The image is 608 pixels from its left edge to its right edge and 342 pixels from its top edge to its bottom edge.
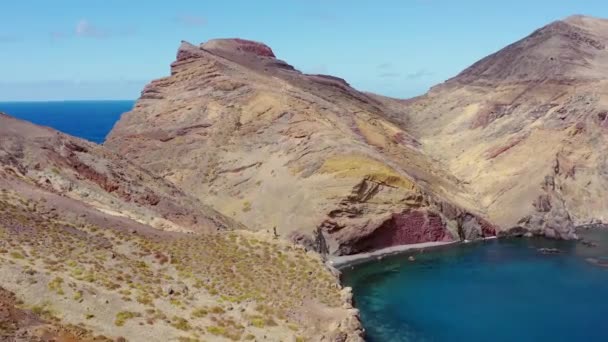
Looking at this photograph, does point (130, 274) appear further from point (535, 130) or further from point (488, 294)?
point (535, 130)

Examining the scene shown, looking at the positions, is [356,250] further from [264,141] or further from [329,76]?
[329,76]

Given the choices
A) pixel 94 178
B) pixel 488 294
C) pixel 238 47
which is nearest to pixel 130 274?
pixel 94 178

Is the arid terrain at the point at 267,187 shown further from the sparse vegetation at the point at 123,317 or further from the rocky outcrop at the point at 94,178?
the rocky outcrop at the point at 94,178

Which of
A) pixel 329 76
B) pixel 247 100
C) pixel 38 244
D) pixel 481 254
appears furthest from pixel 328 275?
pixel 329 76

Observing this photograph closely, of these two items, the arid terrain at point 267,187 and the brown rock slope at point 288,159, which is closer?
the arid terrain at point 267,187

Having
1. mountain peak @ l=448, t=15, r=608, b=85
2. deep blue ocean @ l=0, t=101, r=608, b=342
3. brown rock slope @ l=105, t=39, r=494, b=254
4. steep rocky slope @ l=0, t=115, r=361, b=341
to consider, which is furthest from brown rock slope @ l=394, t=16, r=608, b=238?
steep rocky slope @ l=0, t=115, r=361, b=341

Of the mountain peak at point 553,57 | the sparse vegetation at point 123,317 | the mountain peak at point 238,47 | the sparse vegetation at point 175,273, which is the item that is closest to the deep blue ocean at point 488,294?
the sparse vegetation at point 175,273

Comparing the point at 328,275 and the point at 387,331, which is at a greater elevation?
the point at 328,275

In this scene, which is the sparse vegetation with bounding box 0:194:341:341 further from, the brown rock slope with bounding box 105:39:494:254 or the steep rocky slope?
the brown rock slope with bounding box 105:39:494:254
